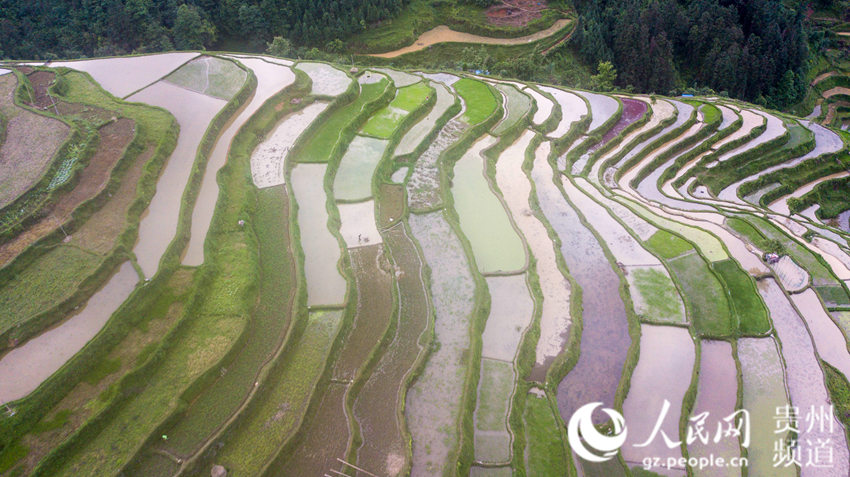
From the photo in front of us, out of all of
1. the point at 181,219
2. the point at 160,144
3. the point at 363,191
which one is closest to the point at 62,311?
the point at 181,219

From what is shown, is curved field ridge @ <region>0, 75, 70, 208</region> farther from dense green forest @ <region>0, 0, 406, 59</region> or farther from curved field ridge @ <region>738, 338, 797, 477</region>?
curved field ridge @ <region>738, 338, 797, 477</region>

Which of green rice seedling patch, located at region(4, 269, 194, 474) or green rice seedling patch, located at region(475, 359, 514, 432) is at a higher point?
green rice seedling patch, located at region(4, 269, 194, 474)

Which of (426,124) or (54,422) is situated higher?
(426,124)

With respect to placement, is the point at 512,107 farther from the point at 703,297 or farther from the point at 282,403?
the point at 282,403

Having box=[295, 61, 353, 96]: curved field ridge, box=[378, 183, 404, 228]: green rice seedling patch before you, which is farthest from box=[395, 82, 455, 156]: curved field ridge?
box=[295, 61, 353, 96]: curved field ridge

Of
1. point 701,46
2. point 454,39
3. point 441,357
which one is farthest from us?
point 701,46

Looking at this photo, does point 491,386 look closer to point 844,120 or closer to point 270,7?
point 270,7

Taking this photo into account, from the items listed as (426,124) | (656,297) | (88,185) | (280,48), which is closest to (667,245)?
(656,297)
